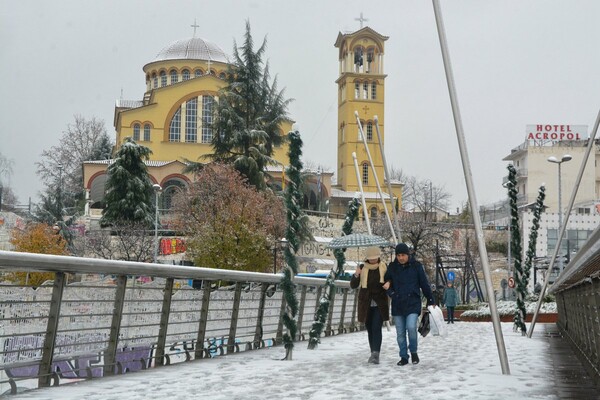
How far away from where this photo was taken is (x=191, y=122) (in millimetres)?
89688

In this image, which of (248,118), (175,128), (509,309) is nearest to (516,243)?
(509,309)

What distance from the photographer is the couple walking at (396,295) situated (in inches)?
484

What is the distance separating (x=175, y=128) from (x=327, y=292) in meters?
73.2

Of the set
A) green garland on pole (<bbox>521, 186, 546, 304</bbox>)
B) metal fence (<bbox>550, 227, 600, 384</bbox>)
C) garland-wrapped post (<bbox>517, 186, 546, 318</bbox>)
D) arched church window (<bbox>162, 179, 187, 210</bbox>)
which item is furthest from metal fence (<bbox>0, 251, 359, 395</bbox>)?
arched church window (<bbox>162, 179, 187, 210</bbox>)

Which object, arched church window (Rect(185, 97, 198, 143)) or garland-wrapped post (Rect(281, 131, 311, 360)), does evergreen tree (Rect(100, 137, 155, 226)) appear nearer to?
arched church window (Rect(185, 97, 198, 143))

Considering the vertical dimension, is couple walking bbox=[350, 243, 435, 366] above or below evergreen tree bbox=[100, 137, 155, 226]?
below

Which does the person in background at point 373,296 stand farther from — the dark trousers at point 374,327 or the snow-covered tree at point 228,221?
the snow-covered tree at point 228,221

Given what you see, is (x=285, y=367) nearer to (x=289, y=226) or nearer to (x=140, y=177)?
(x=289, y=226)

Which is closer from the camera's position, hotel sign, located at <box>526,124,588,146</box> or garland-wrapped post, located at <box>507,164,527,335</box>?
garland-wrapped post, located at <box>507,164,527,335</box>

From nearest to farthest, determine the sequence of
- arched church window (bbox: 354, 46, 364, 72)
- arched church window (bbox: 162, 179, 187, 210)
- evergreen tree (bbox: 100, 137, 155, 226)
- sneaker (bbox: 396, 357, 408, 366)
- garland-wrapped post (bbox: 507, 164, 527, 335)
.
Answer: sneaker (bbox: 396, 357, 408, 366) → garland-wrapped post (bbox: 507, 164, 527, 335) → evergreen tree (bbox: 100, 137, 155, 226) → arched church window (bbox: 162, 179, 187, 210) → arched church window (bbox: 354, 46, 364, 72)

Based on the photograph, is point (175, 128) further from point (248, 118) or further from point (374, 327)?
point (374, 327)

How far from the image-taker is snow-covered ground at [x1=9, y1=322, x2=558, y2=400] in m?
8.47

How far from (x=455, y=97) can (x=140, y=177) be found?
56.4 m

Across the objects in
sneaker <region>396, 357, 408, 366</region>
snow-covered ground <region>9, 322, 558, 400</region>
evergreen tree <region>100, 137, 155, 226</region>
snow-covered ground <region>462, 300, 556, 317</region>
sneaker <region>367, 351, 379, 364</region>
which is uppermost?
evergreen tree <region>100, 137, 155, 226</region>
